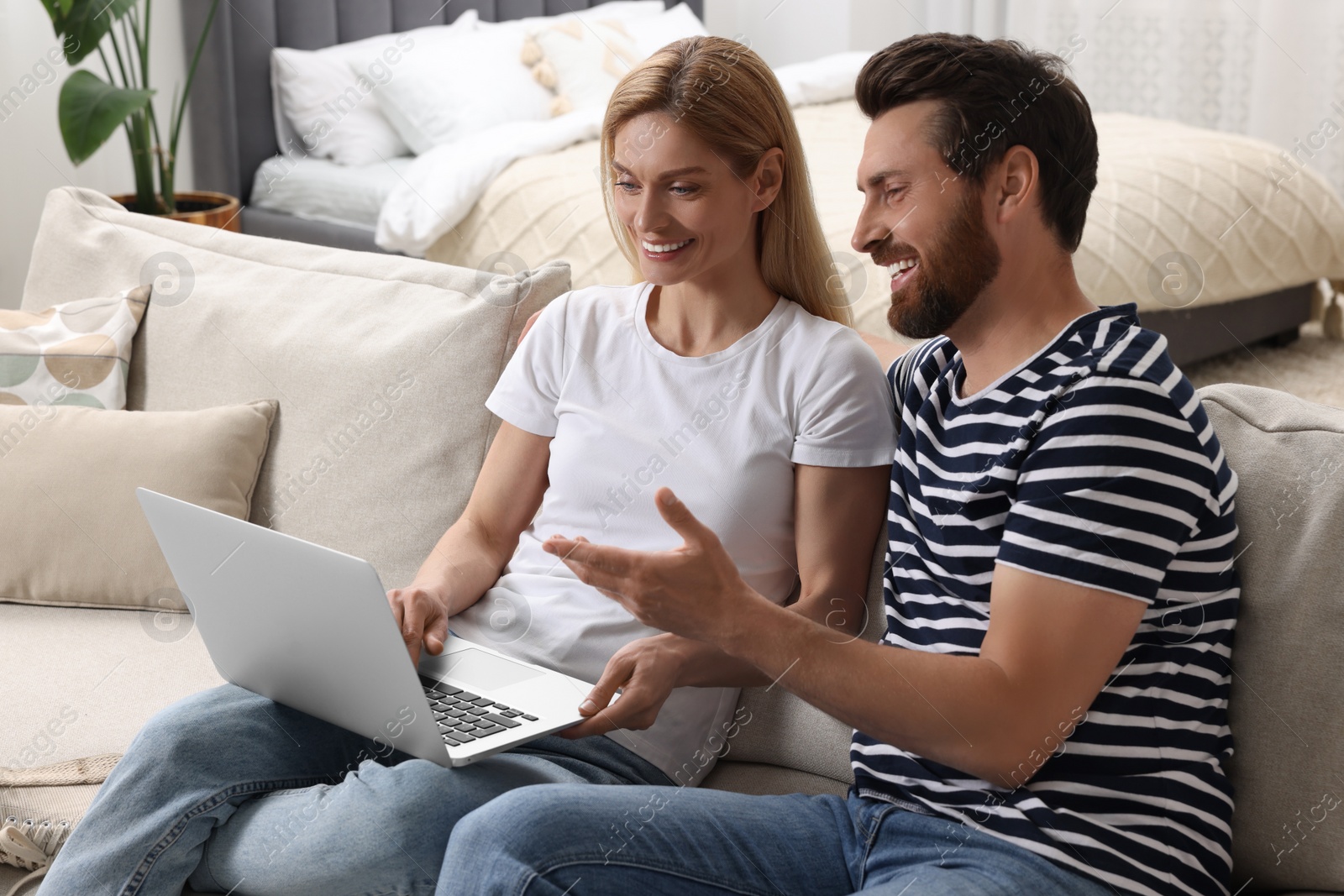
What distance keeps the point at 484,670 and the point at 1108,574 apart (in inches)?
23.6

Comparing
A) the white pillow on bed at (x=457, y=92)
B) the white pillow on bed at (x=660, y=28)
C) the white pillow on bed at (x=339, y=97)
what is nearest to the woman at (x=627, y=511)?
the white pillow on bed at (x=457, y=92)

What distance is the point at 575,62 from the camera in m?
3.83

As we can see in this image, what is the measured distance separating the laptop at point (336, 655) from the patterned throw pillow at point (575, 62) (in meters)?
2.88

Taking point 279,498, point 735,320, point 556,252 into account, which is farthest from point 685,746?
point 556,252

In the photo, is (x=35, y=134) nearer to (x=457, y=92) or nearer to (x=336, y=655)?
(x=457, y=92)

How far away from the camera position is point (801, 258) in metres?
1.32

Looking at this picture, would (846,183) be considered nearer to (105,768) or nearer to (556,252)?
(556,252)

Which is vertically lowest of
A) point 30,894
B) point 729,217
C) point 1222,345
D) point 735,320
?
point 1222,345

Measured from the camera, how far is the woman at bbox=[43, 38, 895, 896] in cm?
106

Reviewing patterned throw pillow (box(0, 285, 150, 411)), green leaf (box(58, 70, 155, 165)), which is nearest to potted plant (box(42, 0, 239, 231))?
green leaf (box(58, 70, 155, 165))

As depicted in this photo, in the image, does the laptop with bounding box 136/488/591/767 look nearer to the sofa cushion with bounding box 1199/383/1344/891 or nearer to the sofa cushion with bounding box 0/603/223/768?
the sofa cushion with bounding box 0/603/223/768

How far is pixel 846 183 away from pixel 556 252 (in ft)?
2.39

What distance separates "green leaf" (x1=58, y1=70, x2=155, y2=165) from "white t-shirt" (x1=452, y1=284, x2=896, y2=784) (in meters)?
2.11

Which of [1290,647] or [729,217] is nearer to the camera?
[1290,647]
